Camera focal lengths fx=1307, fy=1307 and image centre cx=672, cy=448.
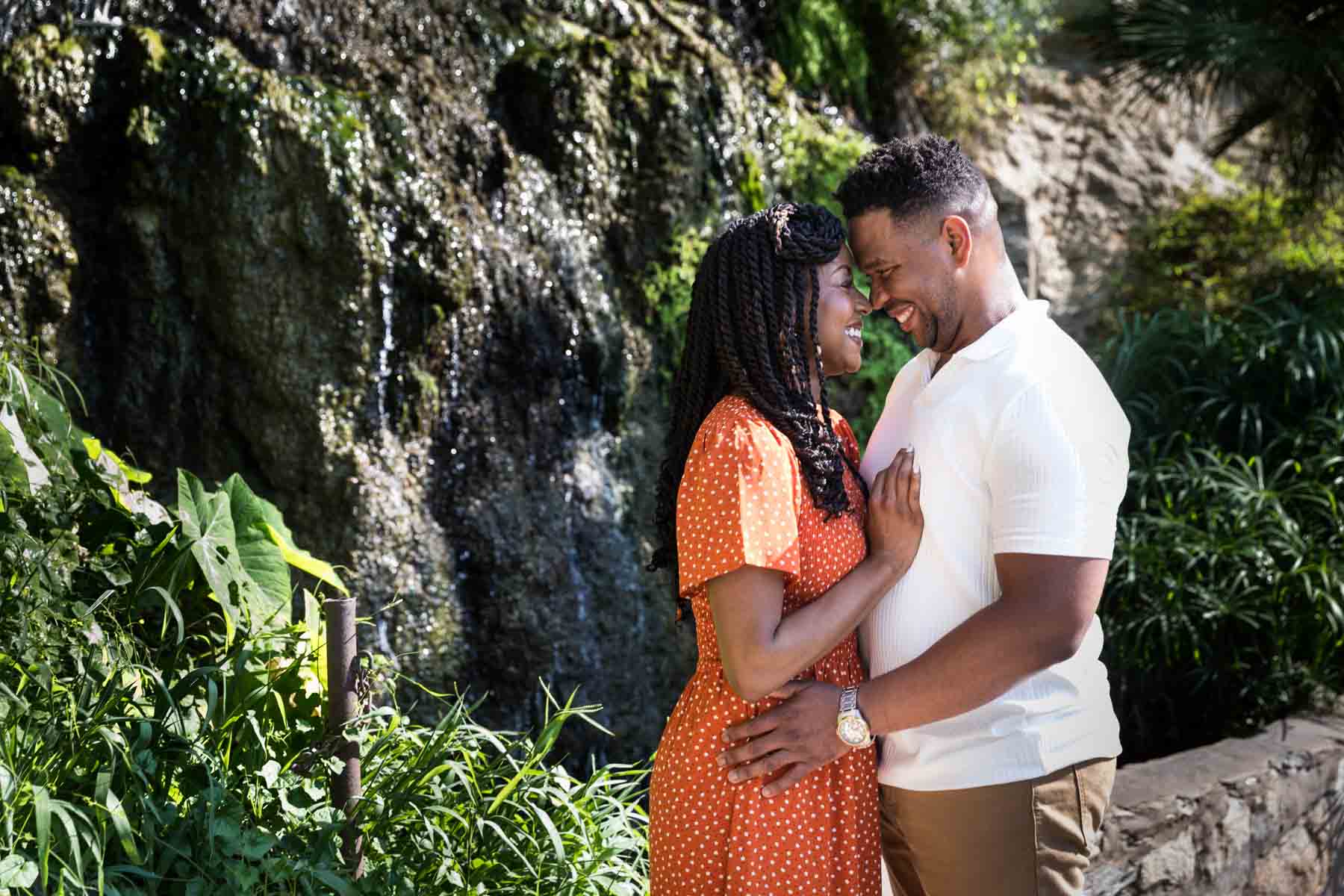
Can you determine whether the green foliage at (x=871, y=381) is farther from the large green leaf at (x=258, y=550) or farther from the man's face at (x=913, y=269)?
the man's face at (x=913, y=269)

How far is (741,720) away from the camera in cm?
231

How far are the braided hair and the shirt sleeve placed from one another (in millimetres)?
295

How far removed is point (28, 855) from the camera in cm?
229

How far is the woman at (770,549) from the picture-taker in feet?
7.24

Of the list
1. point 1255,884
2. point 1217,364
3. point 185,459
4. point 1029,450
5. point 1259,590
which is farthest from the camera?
point 1217,364

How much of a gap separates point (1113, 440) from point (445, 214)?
12.7 ft

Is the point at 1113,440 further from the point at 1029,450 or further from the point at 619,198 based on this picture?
the point at 619,198

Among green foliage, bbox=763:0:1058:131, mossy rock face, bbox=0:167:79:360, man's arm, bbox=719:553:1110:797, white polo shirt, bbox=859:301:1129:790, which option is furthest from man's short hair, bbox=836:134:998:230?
green foliage, bbox=763:0:1058:131

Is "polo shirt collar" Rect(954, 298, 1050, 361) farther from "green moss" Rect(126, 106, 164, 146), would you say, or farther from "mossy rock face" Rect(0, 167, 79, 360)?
"green moss" Rect(126, 106, 164, 146)

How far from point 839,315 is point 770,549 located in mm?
504

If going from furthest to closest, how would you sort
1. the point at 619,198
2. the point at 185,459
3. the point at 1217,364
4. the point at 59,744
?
the point at 1217,364, the point at 619,198, the point at 185,459, the point at 59,744

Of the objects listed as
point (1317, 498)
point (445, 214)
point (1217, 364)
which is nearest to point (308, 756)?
point (445, 214)

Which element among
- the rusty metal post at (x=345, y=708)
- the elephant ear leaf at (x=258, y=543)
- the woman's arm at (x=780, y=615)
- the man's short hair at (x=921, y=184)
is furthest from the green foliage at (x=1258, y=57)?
the rusty metal post at (x=345, y=708)

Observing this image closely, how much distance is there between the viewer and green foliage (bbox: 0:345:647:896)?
8.07ft
